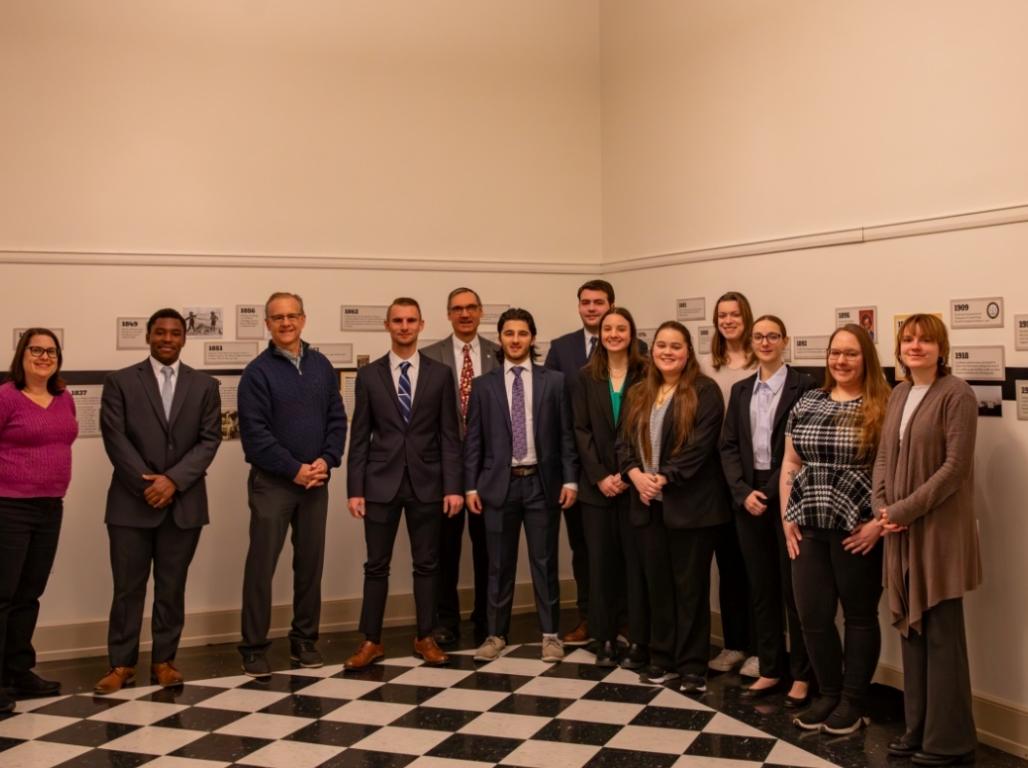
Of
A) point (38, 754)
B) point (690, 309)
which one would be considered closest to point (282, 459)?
point (38, 754)

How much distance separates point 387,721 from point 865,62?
346 centimetres

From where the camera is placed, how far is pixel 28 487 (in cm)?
452

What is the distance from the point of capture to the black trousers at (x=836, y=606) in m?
4.04

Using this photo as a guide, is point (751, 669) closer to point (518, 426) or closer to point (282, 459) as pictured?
point (518, 426)

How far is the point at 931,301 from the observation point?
169 inches

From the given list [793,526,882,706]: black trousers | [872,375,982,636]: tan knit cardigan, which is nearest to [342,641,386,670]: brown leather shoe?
[793,526,882,706]: black trousers

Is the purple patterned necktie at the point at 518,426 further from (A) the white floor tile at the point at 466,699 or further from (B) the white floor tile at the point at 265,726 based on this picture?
(B) the white floor tile at the point at 265,726

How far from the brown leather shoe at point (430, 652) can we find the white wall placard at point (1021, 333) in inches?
115

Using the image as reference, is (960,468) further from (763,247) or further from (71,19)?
(71,19)

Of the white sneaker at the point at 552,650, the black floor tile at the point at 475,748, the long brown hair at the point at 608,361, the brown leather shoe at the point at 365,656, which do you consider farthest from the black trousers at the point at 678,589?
the brown leather shoe at the point at 365,656

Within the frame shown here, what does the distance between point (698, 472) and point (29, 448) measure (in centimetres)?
289

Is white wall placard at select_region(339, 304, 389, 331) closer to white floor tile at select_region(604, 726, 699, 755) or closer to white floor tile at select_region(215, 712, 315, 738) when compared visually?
white floor tile at select_region(215, 712, 315, 738)

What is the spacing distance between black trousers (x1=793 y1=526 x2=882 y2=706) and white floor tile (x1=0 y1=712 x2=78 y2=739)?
9.90 feet

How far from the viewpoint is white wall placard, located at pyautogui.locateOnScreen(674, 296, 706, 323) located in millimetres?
5688
